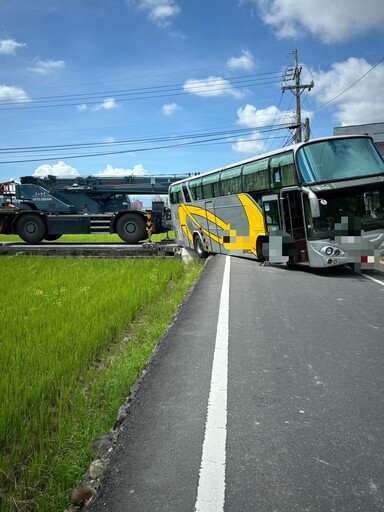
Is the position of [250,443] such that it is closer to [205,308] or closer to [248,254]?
[205,308]


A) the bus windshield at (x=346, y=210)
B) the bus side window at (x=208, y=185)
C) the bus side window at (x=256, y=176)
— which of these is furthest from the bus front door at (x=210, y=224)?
the bus windshield at (x=346, y=210)

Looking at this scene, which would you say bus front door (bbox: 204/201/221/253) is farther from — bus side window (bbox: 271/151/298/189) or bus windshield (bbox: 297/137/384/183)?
bus windshield (bbox: 297/137/384/183)

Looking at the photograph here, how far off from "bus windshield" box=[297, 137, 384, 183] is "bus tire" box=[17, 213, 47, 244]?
551 inches

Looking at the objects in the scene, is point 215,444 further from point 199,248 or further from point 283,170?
point 199,248

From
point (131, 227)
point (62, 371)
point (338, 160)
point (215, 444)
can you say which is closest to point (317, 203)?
point (338, 160)

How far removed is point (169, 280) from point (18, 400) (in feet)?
23.2

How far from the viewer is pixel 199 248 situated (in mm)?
15781

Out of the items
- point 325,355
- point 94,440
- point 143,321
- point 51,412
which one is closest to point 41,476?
point 94,440

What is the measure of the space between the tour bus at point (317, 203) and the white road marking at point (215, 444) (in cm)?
546

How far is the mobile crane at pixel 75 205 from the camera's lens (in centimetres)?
1855

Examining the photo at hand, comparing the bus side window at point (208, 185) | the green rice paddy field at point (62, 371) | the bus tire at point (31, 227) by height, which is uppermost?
the bus side window at point (208, 185)

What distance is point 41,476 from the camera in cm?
224

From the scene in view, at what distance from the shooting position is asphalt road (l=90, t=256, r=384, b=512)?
197cm

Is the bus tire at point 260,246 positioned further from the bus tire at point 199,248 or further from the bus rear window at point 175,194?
the bus rear window at point 175,194
